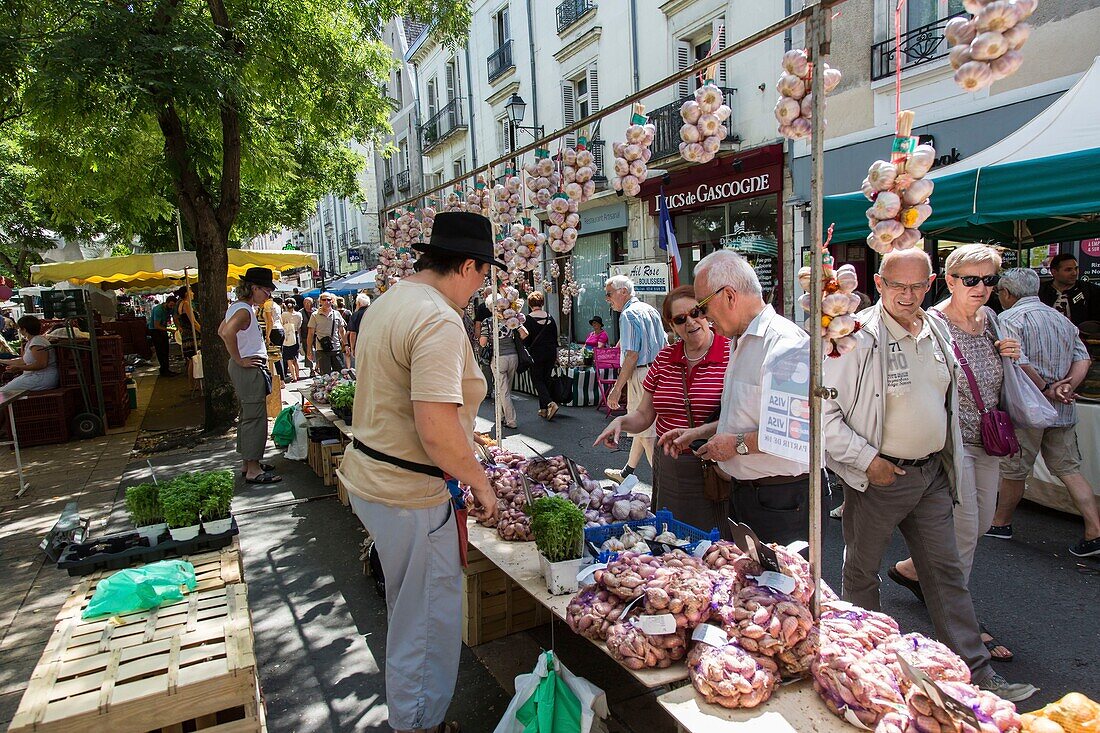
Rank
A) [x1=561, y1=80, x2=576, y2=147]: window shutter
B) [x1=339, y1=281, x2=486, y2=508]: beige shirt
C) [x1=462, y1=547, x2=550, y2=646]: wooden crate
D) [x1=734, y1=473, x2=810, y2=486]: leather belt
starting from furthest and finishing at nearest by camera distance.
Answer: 1. [x1=561, y1=80, x2=576, y2=147]: window shutter
2. [x1=462, y1=547, x2=550, y2=646]: wooden crate
3. [x1=734, y1=473, x2=810, y2=486]: leather belt
4. [x1=339, y1=281, x2=486, y2=508]: beige shirt

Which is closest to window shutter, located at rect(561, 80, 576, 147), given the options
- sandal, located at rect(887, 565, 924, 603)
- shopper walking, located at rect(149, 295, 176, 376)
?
shopper walking, located at rect(149, 295, 176, 376)

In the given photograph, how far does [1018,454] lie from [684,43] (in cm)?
1186

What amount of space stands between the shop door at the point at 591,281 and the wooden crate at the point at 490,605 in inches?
530

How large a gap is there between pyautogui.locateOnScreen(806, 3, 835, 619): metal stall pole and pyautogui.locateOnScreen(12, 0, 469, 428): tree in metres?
6.32

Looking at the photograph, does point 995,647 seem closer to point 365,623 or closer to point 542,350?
point 365,623

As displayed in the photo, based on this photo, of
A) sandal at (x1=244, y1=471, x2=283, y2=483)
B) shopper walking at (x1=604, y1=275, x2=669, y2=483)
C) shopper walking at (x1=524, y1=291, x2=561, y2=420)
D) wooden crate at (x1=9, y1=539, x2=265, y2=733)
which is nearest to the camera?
wooden crate at (x1=9, y1=539, x2=265, y2=733)

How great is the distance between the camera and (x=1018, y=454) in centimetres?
428

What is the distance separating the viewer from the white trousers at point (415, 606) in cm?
244

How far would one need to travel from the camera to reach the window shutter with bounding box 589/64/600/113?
1616 centimetres

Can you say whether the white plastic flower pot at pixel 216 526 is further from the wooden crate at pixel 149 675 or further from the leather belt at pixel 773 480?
the leather belt at pixel 773 480

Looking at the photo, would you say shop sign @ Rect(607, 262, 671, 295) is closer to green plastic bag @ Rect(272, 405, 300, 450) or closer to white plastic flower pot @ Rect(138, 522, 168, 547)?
green plastic bag @ Rect(272, 405, 300, 450)

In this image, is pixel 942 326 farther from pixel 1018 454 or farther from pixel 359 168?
pixel 359 168

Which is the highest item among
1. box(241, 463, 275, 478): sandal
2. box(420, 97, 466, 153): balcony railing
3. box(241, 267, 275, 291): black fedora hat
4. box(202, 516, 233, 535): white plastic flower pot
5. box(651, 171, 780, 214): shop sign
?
box(420, 97, 466, 153): balcony railing

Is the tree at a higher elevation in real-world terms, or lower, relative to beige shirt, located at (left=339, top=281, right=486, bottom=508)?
higher
